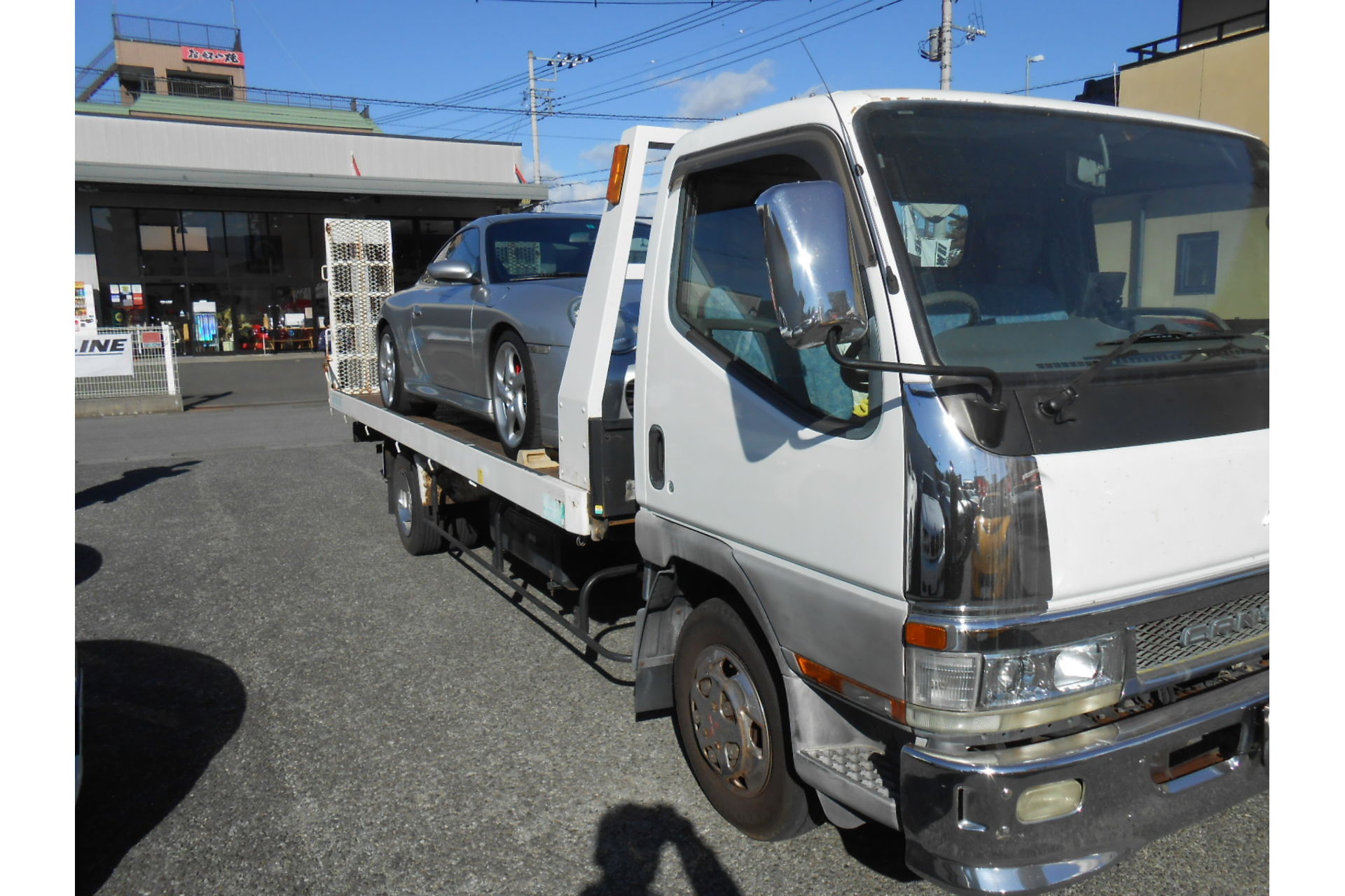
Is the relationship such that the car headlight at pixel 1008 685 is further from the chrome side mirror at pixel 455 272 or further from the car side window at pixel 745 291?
the chrome side mirror at pixel 455 272

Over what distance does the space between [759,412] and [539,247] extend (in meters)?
3.17

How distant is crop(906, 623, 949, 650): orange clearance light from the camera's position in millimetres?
2318

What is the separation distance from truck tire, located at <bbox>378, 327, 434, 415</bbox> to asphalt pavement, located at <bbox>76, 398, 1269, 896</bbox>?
1.16m

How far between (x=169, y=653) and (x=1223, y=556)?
518cm

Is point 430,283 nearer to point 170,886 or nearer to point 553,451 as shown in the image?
point 553,451

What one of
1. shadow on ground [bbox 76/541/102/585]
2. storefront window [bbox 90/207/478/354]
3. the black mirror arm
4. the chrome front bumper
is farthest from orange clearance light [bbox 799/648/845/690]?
storefront window [bbox 90/207/478/354]

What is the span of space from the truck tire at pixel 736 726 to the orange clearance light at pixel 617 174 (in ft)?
5.59

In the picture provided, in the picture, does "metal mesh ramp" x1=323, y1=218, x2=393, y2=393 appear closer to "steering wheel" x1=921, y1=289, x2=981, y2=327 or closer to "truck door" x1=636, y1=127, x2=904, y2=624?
"truck door" x1=636, y1=127, x2=904, y2=624

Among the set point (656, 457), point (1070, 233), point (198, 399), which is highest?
point (1070, 233)

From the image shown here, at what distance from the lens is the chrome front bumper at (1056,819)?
228cm

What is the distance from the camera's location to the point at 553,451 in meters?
5.02

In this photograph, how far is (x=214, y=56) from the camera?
6234cm

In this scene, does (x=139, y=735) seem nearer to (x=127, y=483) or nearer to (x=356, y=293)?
(x=356, y=293)

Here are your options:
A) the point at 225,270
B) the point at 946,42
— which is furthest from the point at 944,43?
the point at 225,270
